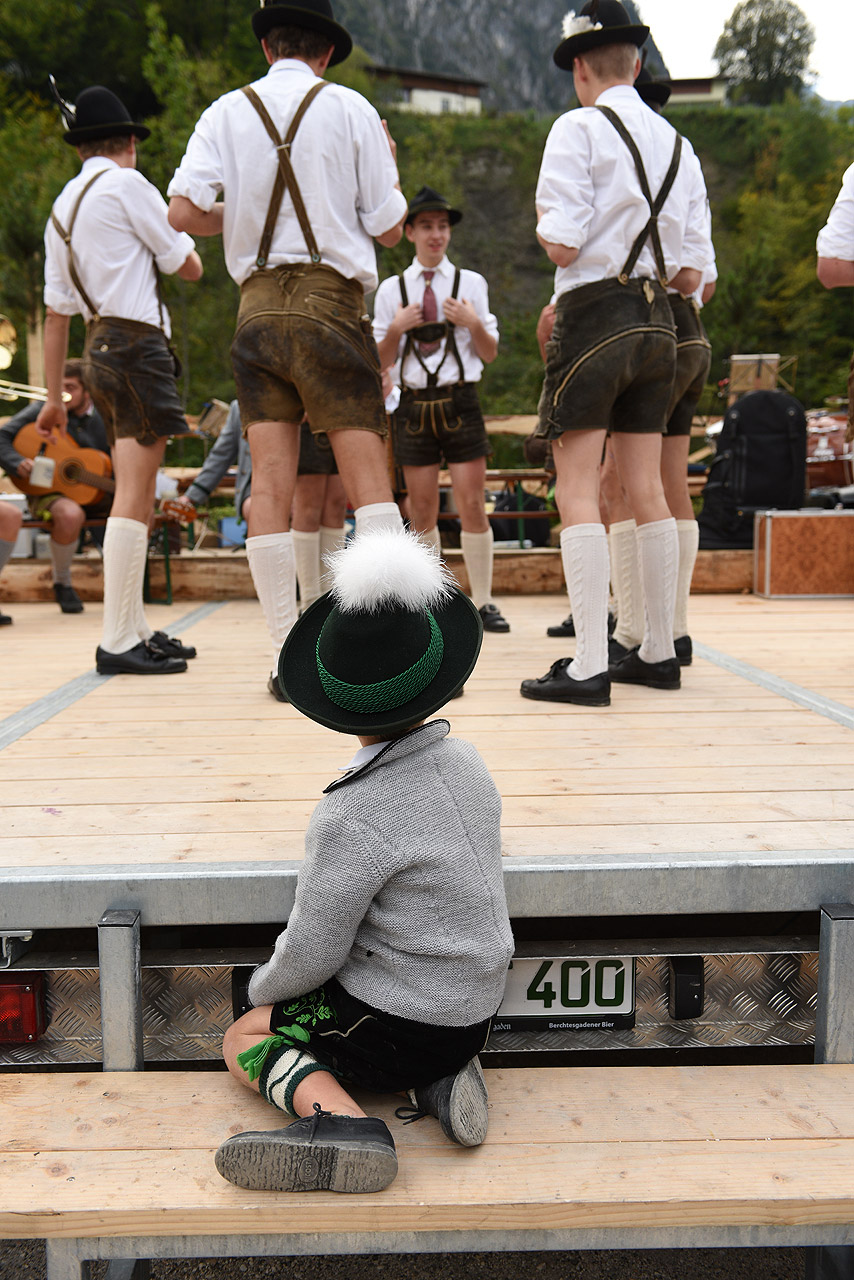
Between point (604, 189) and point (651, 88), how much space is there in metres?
1.26

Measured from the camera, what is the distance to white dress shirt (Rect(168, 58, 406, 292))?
2.70 metres

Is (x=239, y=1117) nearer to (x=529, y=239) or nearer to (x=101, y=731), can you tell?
(x=101, y=731)

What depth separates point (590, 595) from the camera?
2.90m

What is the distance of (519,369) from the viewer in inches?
1387

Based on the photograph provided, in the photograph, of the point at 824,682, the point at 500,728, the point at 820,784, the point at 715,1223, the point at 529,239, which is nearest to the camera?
the point at 715,1223

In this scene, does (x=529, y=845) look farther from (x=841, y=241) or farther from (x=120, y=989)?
(x=841, y=241)

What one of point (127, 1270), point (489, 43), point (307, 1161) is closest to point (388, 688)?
point (307, 1161)

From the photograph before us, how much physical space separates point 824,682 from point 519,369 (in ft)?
110

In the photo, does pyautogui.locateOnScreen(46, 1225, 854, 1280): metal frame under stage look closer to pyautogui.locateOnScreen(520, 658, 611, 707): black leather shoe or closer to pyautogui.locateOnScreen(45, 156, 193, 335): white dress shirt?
pyautogui.locateOnScreen(520, 658, 611, 707): black leather shoe

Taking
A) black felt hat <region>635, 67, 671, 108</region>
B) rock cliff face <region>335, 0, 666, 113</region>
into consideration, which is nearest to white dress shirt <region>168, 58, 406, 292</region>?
black felt hat <region>635, 67, 671, 108</region>

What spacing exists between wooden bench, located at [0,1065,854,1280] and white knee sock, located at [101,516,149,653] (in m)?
2.26

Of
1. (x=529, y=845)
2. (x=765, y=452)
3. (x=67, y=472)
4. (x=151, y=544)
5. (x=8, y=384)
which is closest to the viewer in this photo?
(x=529, y=845)

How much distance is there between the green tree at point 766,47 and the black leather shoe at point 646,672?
2719 inches

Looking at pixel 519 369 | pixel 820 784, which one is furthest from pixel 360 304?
pixel 519 369
